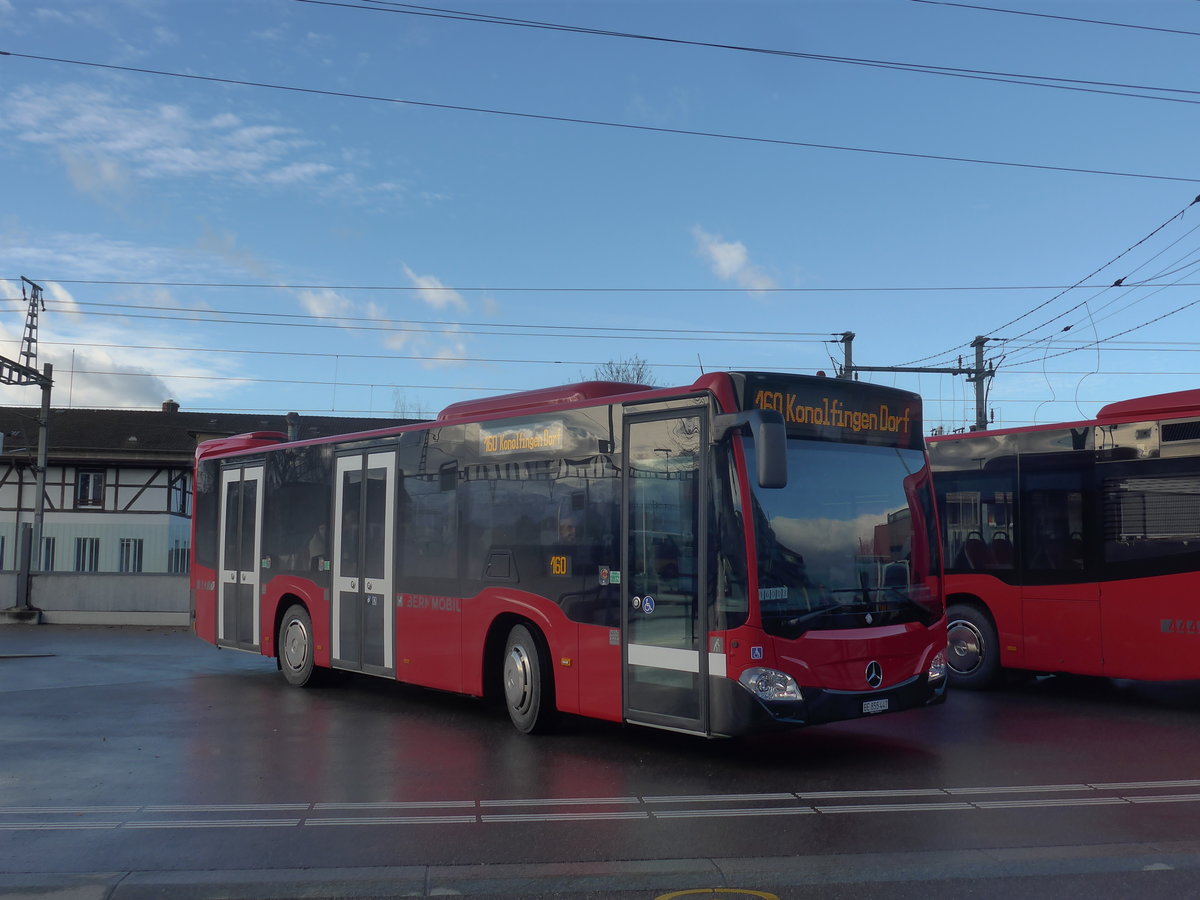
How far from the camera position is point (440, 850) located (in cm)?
667

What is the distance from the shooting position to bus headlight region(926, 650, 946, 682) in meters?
9.52

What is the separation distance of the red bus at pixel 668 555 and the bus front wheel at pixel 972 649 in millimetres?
4241

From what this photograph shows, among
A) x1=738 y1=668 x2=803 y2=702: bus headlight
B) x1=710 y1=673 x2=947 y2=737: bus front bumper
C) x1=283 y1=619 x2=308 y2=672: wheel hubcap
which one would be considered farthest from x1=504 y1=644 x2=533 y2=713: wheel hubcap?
x1=283 y1=619 x2=308 y2=672: wheel hubcap

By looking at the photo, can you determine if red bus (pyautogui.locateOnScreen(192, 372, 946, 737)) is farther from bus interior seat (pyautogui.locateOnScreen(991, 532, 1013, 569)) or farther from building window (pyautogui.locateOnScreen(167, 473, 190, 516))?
building window (pyautogui.locateOnScreen(167, 473, 190, 516))

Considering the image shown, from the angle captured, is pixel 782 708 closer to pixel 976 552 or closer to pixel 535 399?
pixel 535 399

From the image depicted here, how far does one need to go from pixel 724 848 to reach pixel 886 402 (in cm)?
462

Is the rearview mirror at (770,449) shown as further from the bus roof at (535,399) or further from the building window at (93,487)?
the building window at (93,487)

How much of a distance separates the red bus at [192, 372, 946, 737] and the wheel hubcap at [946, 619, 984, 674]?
4.38m

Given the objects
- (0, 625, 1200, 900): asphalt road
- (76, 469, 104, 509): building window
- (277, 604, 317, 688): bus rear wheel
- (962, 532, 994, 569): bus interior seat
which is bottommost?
(0, 625, 1200, 900): asphalt road

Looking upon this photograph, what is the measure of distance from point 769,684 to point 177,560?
71.1 ft

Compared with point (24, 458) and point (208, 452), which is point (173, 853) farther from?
point (24, 458)

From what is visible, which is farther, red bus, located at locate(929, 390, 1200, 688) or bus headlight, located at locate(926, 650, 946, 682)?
red bus, located at locate(929, 390, 1200, 688)

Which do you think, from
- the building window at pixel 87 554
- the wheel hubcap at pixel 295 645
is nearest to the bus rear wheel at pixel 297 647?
the wheel hubcap at pixel 295 645

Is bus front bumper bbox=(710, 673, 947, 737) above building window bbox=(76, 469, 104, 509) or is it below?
below
